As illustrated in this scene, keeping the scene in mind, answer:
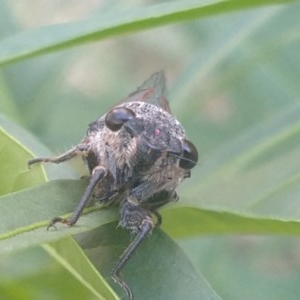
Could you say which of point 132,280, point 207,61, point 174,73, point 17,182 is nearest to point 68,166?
point 17,182

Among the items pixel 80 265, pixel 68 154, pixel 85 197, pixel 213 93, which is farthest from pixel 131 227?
pixel 213 93

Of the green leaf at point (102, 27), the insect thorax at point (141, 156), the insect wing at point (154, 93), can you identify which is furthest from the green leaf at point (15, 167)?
the insect wing at point (154, 93)

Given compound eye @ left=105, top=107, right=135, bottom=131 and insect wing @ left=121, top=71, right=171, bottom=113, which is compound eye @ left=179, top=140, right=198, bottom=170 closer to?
compound eye @ left=105, top=107, right=135, bottom=131

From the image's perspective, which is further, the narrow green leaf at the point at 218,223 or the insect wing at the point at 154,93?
the insect wing at the point at 154,93

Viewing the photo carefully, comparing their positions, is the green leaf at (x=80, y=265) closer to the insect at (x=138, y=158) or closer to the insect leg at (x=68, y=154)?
the insect leg at (x=68, y=154)

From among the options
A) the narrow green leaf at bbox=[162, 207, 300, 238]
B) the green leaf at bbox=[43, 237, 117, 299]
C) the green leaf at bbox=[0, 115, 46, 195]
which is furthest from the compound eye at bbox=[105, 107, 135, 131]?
the green leaf at bbox=[43, 237, 117, 299]
